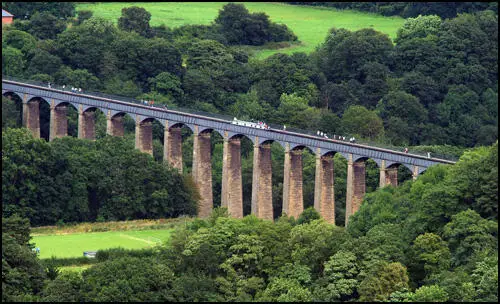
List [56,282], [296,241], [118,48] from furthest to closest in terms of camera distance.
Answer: [118,48], [296,241], [56,282]

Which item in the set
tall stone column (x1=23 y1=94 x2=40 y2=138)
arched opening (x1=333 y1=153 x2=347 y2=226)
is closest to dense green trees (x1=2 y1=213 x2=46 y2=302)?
arched opening (x1=333 y1=153 x2=347 y2=226)

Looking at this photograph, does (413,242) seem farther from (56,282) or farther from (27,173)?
(27,173)

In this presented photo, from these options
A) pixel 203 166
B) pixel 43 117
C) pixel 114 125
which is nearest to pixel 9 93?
pixel 43 117

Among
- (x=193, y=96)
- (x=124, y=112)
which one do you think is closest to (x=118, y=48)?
(x=193, y=96)

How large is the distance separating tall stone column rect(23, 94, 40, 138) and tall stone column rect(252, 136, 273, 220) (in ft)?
88.9

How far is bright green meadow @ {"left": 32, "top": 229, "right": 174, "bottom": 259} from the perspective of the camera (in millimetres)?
146125

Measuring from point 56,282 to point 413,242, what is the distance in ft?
75.9

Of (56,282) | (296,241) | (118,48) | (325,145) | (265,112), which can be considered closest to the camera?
(56,282)

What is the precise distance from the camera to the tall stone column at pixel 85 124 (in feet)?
575

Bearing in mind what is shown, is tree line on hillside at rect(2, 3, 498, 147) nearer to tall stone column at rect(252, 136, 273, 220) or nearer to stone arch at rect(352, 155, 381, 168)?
tall stone column at rect(252, 136, 273, 220)

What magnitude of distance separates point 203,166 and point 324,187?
14367 millimetres

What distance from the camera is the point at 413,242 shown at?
424 feet

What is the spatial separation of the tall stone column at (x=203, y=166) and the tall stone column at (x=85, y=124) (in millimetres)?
13569

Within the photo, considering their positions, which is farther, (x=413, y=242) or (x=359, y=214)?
(x=359, y=214)
